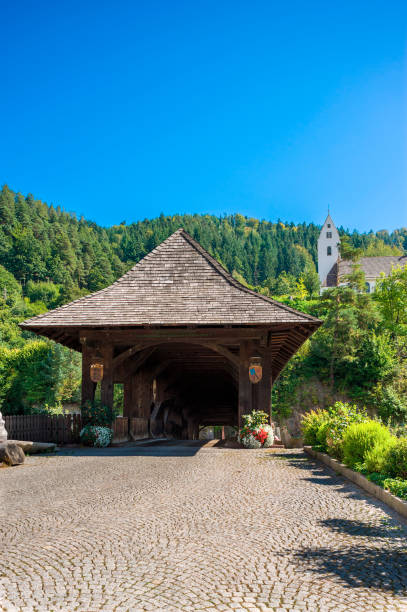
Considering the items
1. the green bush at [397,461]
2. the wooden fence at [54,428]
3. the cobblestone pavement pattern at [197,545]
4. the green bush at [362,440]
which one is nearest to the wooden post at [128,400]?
the wooden fence at [54,428]

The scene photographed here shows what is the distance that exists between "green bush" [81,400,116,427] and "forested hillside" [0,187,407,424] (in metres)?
24.6

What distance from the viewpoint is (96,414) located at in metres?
15.3

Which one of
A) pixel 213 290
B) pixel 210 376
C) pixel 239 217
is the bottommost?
pixel 210 376

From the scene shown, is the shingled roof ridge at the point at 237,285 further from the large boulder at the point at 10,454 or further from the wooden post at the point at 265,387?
the large boulder at the point at 10,454

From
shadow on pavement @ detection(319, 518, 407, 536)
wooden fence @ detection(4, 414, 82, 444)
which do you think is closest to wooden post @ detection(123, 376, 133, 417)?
wooden fence @ detection(4, 414, 82, 444)

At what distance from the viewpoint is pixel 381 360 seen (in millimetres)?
37375

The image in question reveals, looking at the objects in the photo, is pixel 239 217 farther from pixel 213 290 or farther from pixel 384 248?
pixel 213 290

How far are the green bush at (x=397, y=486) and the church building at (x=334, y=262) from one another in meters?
71.1

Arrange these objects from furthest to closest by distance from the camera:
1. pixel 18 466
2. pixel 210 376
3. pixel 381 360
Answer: pixel 381 360 → pixel 210 376 → pixel 18 466

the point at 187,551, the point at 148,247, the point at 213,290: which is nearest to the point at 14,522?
the point at 187,551

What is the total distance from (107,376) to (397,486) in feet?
34.0

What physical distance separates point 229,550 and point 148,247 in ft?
342

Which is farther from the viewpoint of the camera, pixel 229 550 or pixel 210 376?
pixel 210 376

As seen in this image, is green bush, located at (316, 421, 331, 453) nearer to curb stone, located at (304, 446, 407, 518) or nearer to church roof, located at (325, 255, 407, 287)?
curb stone, located at (304, 446, 407, 518)
